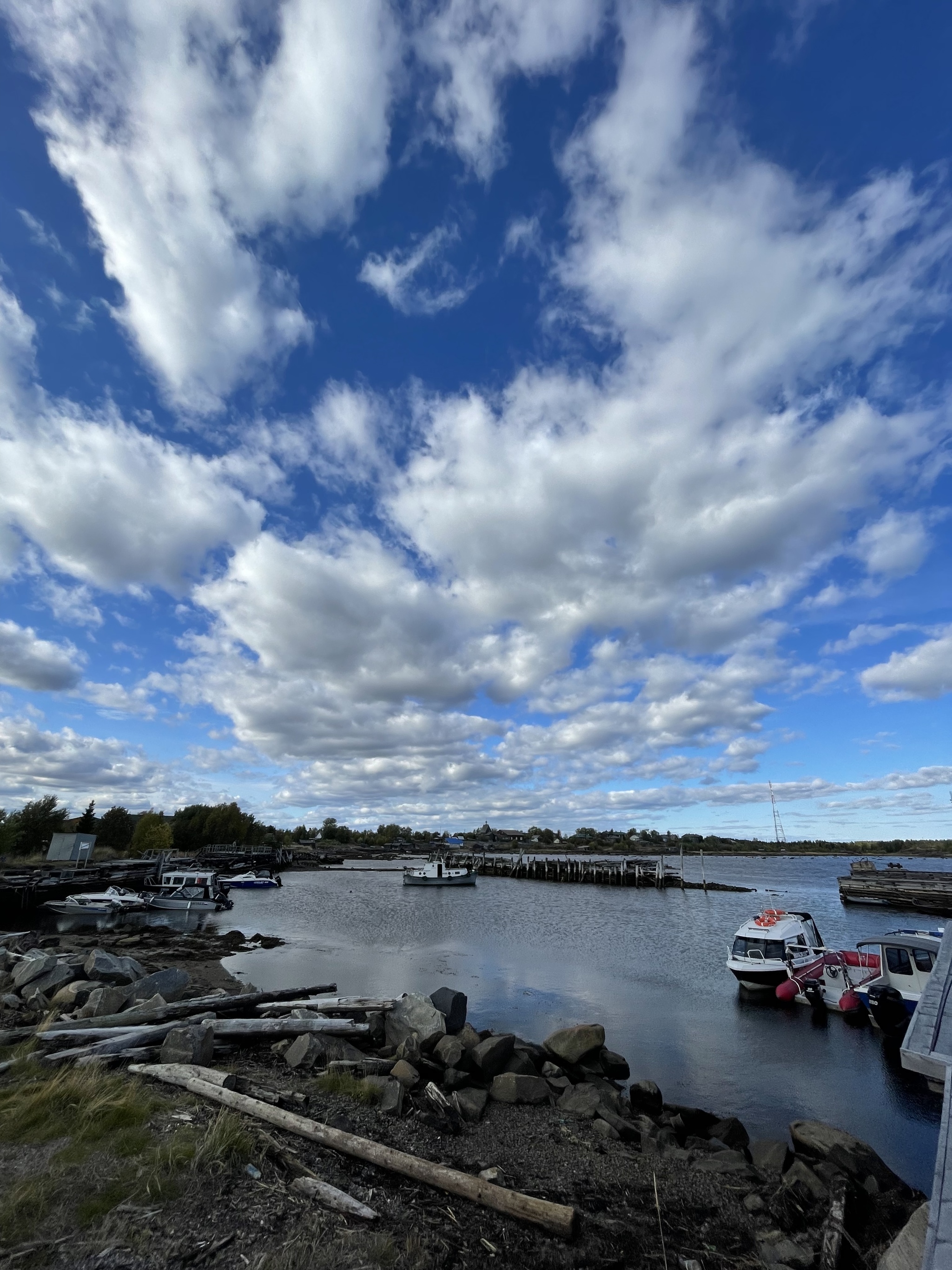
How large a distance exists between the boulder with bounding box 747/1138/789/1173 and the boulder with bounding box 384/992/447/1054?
718cm

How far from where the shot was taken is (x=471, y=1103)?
12.9 m

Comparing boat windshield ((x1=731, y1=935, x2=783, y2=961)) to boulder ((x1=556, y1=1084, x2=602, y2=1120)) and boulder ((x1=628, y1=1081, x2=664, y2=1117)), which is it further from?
boulder ((x1=556, y1=1084, x2=602, y2=1120))

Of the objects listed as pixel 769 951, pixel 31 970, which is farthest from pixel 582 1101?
pixel 769 951

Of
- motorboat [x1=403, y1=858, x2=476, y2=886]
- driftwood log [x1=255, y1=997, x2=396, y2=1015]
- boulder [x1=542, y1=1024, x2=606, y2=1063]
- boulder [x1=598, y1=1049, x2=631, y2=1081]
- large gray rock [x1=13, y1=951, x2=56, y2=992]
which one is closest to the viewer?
driftwood log [x1=255, y1=997, x2=396, y2=1015]

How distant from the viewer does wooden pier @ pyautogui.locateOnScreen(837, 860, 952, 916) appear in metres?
68.6

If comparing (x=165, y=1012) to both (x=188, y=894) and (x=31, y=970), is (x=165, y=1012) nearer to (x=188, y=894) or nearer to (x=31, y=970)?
(x=31, y=970)

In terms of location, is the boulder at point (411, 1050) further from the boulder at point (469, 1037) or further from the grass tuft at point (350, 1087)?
the grass tuft at point (350, 1087)

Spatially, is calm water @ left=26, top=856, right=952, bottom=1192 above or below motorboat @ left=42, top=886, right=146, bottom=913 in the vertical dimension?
below

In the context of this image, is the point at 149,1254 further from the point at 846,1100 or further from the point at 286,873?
the point at 286,873

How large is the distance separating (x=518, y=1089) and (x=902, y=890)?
3106 inches

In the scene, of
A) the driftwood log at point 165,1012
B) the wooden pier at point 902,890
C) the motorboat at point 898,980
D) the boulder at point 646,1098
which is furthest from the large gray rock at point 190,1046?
the wooden pier at point 902,890

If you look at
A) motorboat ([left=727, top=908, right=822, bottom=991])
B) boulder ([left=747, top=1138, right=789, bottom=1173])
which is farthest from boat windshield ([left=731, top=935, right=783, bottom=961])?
boulder ([left=747, top=1138, right=789, bottom=1173])

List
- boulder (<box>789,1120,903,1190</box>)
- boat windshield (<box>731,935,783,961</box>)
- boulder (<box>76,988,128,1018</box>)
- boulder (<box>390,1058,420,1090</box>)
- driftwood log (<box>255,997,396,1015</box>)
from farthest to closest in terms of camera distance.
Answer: boat windshield (<box>731,935,783,961</box>) < driftwood log (<box>255,997,396,1015</box>) < boulder (<box>76,988,128,1018</box>) < boulder (<box>390,1058,420,1090</box>) < boulder (<box>789,1120,903,1190</box>)

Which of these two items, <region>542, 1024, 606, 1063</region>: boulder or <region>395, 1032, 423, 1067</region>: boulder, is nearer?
<region>395, 1032, 423, 1067</region>: boulder
